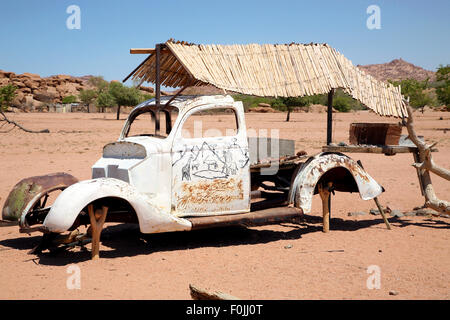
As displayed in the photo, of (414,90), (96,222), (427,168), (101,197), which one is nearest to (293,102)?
(414,90)

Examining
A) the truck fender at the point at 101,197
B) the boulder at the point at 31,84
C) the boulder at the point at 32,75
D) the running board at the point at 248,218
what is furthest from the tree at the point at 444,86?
the boulder at the point at 32,75

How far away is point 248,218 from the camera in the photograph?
6129 millimetres

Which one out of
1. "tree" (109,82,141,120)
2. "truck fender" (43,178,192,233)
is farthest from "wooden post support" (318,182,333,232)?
"tree" (109,82,141,120)

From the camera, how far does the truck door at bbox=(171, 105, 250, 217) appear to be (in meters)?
5.83

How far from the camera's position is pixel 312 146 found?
1980 centimetres

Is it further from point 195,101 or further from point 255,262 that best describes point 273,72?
point 255,262

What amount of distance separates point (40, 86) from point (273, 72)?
87.5m

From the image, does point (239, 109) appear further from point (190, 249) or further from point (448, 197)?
point (448, 197)

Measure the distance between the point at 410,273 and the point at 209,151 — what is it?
2763 millimetres

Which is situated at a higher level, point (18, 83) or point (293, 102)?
point (18, 83)

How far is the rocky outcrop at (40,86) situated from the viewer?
7900 cm

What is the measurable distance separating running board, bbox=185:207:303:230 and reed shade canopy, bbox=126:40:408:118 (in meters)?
1.61

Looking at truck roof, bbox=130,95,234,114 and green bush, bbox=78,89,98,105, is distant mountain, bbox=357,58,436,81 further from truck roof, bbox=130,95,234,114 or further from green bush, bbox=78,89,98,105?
truck roof, bbox=130,95,234,114
